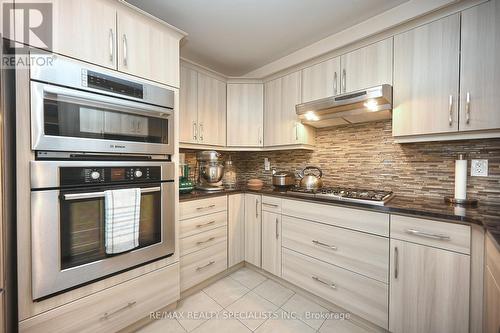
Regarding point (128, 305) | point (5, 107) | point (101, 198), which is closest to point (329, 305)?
point (128, 305)

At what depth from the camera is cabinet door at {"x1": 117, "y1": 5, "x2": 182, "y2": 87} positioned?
1309mm

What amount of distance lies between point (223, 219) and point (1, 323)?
4.76 feet

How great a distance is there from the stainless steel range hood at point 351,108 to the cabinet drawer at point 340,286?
1.27 metres

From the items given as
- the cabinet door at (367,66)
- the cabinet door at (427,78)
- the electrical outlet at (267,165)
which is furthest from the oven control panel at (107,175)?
the cabinet door at (427,78)

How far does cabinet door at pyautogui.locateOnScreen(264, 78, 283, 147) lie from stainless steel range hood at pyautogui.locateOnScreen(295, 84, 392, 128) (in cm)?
32

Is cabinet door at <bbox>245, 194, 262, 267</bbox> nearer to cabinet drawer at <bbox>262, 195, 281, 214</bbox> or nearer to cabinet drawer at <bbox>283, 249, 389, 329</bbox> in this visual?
cabinet drawer at <bbox>262, 195, 281, 214</bbox>

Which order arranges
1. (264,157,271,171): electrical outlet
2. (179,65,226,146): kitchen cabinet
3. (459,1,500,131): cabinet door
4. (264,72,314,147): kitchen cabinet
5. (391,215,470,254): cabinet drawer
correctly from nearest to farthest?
(391,215,470,254): cabinet drawer → (459,1,500,131): cabinet door → (179,65,226,146): kitchen cabinet → (264,72,314,147): kitchen cabinet → (264,157,271,171): electrical outlet

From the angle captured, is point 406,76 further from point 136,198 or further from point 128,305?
point 128,305

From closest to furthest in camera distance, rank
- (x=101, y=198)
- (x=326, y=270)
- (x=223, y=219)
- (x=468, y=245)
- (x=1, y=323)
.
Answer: (x=1, y=323), (x=468, y=245), (x=101, y=198), (x=326, y=270), (x=223, y=219)

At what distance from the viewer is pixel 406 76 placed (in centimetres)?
151

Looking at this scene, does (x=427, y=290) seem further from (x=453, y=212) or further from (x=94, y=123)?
(x=94, y=123)

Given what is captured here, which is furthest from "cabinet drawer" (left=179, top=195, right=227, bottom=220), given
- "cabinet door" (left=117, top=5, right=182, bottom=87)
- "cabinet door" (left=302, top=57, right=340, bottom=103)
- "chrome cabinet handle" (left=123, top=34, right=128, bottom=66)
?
"cabinet door" (left=302, top=57, right=340, bottom=103)

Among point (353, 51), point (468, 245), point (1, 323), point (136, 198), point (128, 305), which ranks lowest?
point (128, 305)

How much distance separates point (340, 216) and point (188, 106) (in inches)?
68.8
